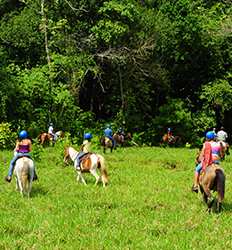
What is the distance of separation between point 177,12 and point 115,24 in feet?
21.0

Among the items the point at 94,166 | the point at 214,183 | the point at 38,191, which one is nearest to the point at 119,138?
the point at 94,166

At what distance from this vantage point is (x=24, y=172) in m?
14.6

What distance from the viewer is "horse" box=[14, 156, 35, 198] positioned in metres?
14.6

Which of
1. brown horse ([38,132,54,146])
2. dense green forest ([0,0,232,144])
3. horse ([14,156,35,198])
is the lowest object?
brown horse ([38,132,54,146])

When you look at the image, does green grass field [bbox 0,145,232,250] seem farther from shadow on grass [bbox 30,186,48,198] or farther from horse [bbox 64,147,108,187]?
horse [bbox 64,147,108,187]

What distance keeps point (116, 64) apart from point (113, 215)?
2777 centimetres

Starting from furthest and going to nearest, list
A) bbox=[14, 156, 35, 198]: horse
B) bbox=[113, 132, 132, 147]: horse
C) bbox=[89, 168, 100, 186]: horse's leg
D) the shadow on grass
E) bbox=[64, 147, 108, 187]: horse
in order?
bbox=[113, 132, 132, 147]: horse, bbox=[89, 168, 100, 186]: horse's leg, bbox=[64, 147, 108, 187]: horse, the shadow on grass, bbox=[14, 156, 35, 198]: horse

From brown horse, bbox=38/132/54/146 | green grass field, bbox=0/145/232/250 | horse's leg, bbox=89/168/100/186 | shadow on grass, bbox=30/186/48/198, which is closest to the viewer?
green grass field, bbox=0/145/232/250

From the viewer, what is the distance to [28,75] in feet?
119

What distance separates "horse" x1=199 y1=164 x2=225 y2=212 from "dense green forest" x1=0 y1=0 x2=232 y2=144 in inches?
882

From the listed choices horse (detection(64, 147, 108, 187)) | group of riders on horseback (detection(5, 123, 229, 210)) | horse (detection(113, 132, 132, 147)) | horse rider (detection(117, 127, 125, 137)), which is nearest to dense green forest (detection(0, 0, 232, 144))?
horse rider (detection(117, 127, 125, 137))

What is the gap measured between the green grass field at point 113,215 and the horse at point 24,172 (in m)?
0.33

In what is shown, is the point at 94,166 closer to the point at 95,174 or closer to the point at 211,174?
the point at 95,174

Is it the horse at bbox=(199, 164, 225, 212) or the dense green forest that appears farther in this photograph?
the dense green forest
